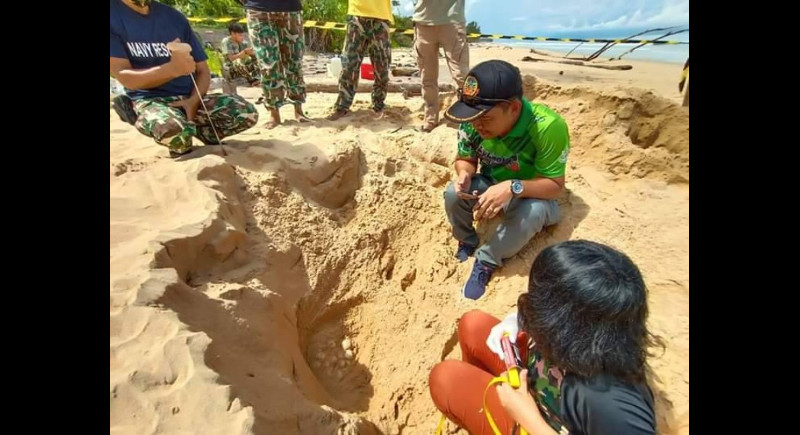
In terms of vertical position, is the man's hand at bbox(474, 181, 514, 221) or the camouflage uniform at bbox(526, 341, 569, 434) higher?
the man's hand at bbox(474, 181, 514, 221)

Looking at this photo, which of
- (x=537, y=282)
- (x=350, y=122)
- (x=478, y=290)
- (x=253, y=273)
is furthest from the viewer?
(x=350, y=122)

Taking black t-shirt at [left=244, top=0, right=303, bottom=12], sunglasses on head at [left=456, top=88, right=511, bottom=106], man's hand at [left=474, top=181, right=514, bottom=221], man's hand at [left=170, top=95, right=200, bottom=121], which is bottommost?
man's hand at [left=474, top=181, right=514, bottom=221]

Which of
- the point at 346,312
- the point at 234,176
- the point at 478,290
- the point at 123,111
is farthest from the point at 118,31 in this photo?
the point at 478,290

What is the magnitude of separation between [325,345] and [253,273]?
517 mm

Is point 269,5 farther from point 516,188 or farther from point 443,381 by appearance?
point 443,381

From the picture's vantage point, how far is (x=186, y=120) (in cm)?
243

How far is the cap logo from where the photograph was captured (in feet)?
5.73

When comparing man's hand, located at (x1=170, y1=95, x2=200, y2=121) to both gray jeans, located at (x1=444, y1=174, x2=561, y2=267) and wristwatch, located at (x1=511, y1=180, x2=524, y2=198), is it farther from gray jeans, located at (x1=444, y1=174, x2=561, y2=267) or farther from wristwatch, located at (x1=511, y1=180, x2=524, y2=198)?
wristwatch, located at (x1=511, y1=180, x2=524, y2=198)

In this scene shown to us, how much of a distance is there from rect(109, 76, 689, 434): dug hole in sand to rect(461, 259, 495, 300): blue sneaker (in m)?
0.05

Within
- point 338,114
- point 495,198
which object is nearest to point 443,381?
point 495,198

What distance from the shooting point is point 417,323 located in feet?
6.70

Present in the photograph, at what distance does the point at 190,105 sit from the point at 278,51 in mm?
1077

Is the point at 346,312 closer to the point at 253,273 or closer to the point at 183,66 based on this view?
the point at 253,273

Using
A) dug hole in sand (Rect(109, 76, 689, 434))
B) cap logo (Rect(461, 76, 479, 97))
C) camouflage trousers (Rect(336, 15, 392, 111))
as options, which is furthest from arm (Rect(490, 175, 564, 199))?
camouflage trousers (Rect(336, 15, 392, 111))
